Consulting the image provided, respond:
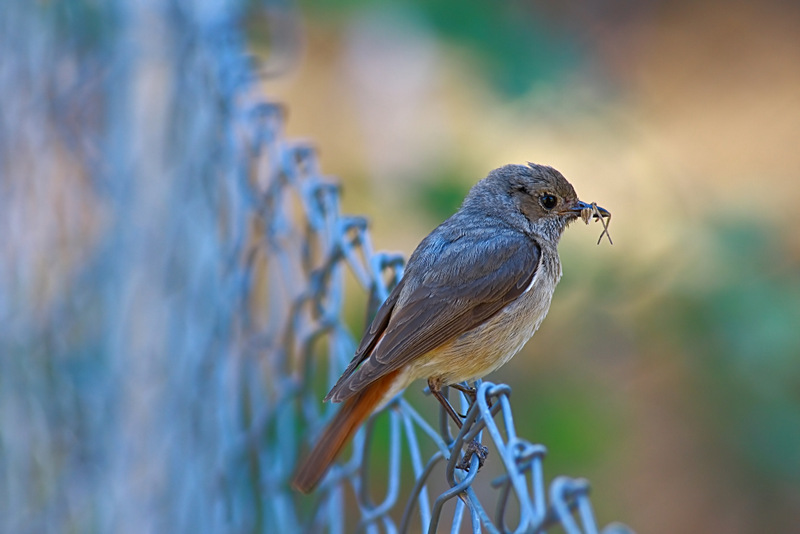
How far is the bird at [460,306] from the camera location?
5.97ft

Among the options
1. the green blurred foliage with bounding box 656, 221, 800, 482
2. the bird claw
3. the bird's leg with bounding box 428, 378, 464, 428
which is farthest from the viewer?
the green blurred foliage with bounding box 656, 221, 800, 482

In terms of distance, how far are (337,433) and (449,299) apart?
39cm

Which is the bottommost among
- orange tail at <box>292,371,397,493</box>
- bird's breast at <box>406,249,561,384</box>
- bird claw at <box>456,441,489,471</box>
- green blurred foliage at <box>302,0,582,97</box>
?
bird claw at <box>456,441,489,471</box>

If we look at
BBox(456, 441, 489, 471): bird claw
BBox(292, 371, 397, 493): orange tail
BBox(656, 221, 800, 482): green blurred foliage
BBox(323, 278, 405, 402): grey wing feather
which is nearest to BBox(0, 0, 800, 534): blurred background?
BBox(656, 221, 800, 482): green blurred foliage

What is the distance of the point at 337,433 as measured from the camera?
1.79 meters

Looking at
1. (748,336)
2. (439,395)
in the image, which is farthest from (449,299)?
(748,336)

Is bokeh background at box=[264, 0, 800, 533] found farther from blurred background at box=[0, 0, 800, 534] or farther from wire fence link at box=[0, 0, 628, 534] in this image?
wire fence link at box=[0, 0, 628, 534]

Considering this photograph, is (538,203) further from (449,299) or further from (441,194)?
(441,194)

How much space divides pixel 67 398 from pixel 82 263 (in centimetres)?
38

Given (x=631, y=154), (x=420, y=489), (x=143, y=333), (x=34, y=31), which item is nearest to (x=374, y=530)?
(x=420, y=489)

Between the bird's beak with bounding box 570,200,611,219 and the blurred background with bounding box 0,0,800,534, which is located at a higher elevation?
the blurred background with bounding box 0,0,800,534

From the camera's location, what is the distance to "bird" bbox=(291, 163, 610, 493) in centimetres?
182

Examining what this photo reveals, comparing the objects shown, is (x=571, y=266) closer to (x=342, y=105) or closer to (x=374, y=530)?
(x=374, y=530)

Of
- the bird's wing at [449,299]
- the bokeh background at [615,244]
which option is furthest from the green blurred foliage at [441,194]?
the bird's wing at [449,299]
